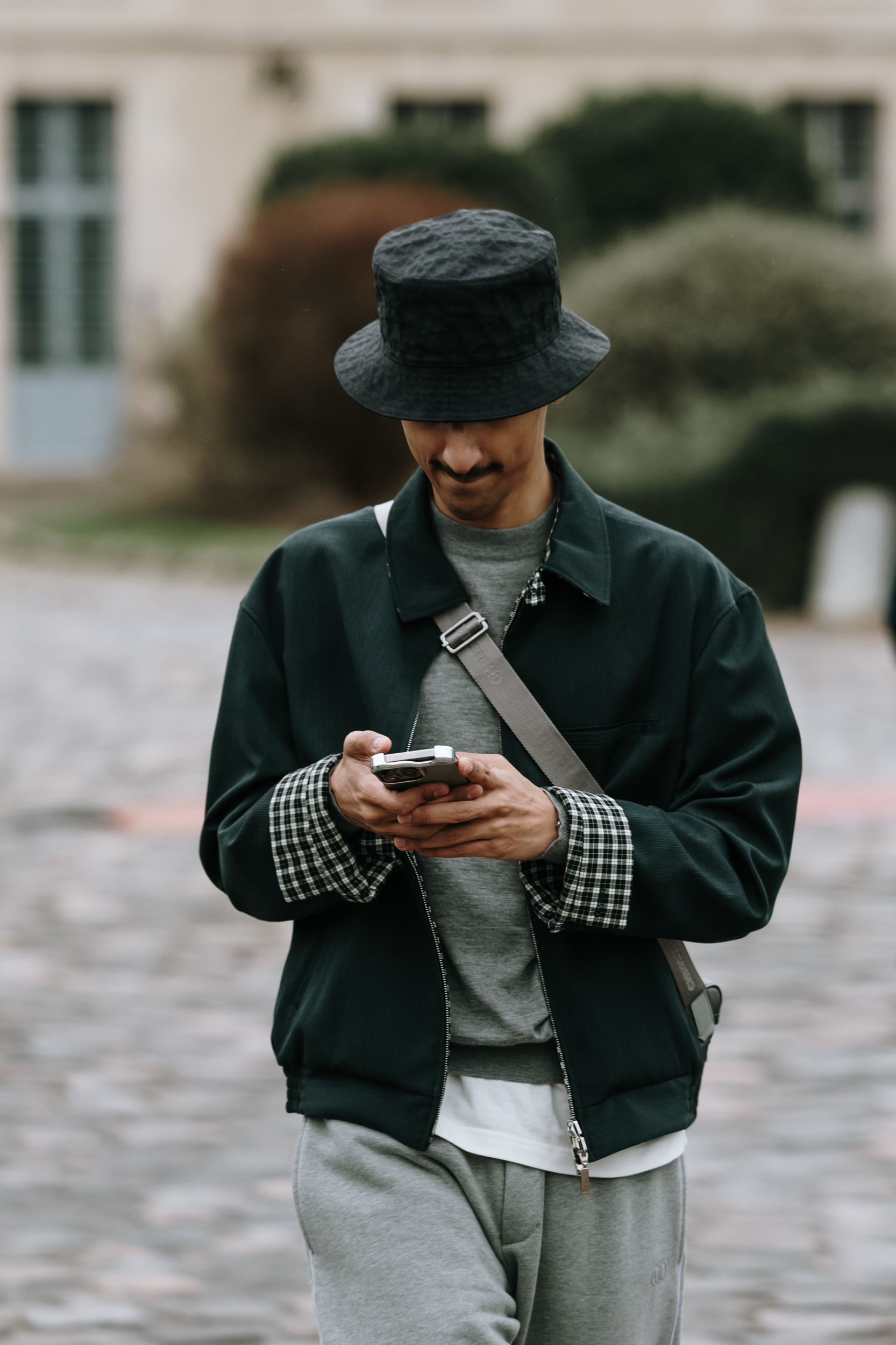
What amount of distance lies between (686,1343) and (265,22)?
2701 centimetres

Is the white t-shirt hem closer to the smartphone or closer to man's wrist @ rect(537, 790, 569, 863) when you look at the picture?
man's wrist @ rect(537, 790, 569, 863)

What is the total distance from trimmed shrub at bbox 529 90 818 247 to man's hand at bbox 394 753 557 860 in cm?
2275

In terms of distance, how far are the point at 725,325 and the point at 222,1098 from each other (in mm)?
13188

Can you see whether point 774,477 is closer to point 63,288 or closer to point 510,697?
point 510,697

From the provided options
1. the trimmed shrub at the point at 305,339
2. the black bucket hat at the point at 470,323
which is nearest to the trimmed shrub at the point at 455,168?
the trimmed shrub at the point at 305,339

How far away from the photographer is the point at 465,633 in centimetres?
238

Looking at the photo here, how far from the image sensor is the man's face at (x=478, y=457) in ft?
7.60

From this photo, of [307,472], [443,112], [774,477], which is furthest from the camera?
[443,112]

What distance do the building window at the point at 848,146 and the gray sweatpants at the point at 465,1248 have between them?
28559 millimetres

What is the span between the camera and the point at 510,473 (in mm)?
2379

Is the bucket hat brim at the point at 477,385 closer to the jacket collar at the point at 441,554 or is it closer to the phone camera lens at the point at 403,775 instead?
the jacket collar at the point at 441,554

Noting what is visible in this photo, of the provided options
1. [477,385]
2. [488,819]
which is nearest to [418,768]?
[488,819]

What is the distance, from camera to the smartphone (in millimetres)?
2109

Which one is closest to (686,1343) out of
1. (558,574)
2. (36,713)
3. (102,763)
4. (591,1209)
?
(591,1209)
